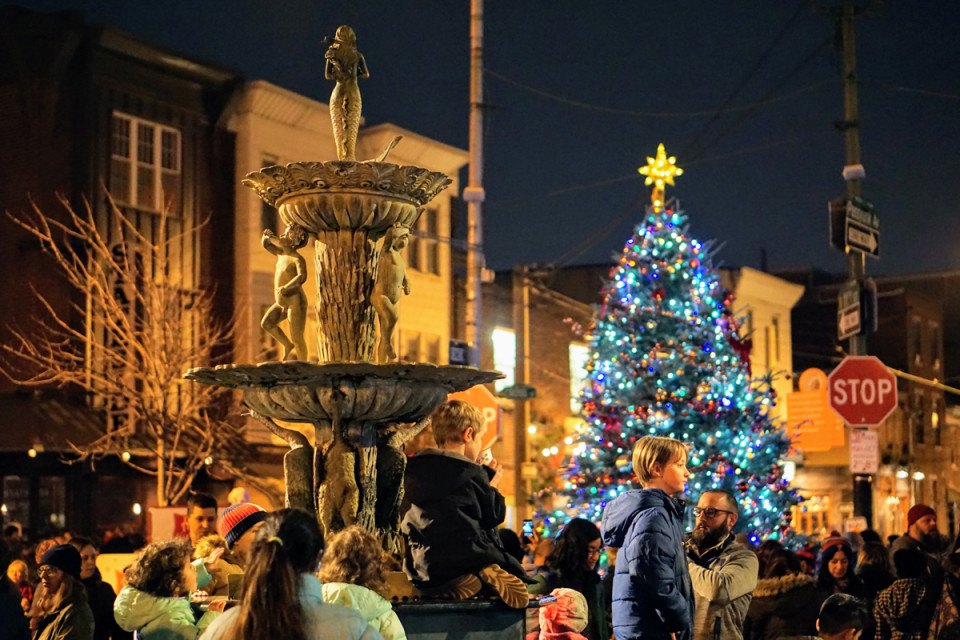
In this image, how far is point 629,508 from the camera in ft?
25.2

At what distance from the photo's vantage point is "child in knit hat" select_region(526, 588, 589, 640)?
8.98 m

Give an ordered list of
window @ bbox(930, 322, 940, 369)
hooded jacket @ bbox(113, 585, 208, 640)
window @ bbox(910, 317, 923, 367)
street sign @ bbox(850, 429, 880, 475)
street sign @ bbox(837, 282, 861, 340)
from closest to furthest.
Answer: hooded jacket @ bbox(113, 585, 208, 640)
street sign @ bbox(850, 429, 880, 475)
street sign @ bbox(837, 282, 861, 340)
window @ bbox(910, 317, 923, 367)
window @ bbox(930, 322, 940, 369)

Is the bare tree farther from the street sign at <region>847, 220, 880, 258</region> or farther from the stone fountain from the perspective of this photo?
the stone fountain

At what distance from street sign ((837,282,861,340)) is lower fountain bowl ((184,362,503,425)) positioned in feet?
47.2

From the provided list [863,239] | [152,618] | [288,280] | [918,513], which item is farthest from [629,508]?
[863,239]

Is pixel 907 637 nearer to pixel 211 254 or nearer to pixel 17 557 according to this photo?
pixel 17 557

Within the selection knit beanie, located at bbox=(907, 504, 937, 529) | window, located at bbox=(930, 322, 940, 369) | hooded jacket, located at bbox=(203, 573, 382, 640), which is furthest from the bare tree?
window, located at bbox=(930, 322, 940, 369)

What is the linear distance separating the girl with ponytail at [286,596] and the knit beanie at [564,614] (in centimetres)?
431

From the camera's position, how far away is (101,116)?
29.3 m

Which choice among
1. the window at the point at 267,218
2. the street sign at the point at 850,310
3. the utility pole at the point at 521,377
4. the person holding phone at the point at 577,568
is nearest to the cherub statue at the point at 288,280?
the person holding phone at the point at 577,568

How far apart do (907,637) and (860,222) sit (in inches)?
525

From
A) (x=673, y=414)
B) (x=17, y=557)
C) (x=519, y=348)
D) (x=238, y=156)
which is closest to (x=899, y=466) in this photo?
(x=519, y=348)

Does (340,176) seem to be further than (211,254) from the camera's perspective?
No

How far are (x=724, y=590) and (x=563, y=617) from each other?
1.26 m
